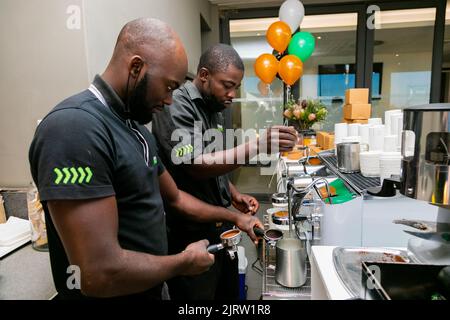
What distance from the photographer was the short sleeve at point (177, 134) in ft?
3.96

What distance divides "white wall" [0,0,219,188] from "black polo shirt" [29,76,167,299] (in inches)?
22.3

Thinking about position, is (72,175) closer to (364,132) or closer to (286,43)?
(364,132)

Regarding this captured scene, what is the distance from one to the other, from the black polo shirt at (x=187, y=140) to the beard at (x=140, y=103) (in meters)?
0.36

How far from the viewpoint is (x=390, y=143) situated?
1220mm

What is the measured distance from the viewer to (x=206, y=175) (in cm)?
125

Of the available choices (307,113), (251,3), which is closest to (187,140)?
(307,113)

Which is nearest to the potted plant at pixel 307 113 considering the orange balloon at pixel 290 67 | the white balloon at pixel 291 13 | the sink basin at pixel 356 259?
the orange balloon at pixel 290 67

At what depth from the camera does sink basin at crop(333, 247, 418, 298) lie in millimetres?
666

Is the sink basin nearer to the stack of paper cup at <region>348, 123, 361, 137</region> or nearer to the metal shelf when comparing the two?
the metal shelf

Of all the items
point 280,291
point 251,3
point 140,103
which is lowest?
point 280,291

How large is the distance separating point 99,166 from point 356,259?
25.8 inches

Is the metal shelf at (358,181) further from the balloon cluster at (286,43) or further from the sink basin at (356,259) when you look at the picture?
the balloon cluster at (286,43)

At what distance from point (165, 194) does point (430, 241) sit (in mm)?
852
